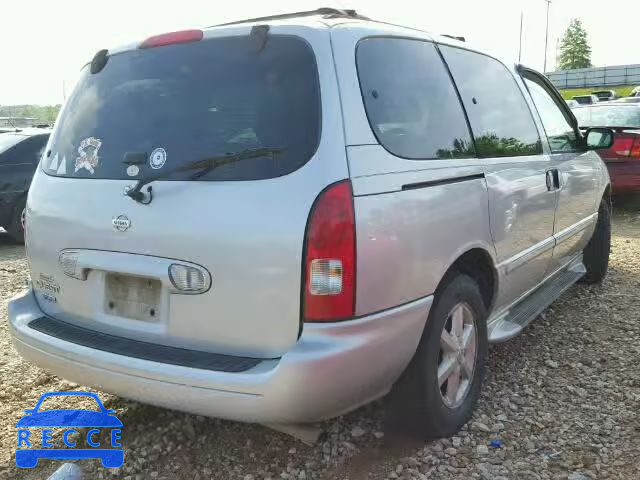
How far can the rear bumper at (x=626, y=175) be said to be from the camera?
8.14m

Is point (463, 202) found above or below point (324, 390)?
above

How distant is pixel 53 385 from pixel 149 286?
158cm

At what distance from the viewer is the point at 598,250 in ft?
17.2

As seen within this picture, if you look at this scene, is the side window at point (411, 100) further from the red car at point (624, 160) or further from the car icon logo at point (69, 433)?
the red car at point (624, 160)

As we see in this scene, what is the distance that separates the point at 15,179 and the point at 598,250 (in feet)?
22.5

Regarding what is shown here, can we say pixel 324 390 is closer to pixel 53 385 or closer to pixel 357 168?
pixel 357 168

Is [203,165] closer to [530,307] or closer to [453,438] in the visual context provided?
[453,438]

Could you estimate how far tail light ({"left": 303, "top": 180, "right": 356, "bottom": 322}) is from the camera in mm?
2084

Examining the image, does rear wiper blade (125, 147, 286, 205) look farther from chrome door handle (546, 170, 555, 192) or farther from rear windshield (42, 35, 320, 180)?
chrome door handle (546, 170, 555, 192)

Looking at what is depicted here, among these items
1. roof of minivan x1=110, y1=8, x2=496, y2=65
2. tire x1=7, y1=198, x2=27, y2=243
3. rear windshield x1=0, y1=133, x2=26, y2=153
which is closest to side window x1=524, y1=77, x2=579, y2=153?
roof of minivan x1=110, y1=8, x2=496, y2=65

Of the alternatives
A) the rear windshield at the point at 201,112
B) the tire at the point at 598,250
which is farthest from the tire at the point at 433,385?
the tire at the point at 598,250

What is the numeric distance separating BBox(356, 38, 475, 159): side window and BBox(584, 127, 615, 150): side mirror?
2126 mm

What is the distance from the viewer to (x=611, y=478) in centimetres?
252

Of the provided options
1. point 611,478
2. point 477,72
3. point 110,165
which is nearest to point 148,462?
point 110,165
